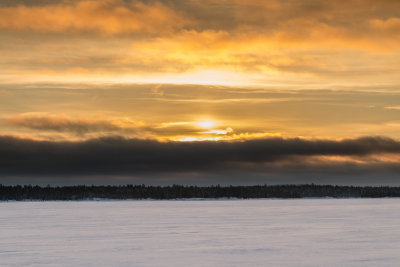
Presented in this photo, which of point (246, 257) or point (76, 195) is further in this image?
point (76, 195)

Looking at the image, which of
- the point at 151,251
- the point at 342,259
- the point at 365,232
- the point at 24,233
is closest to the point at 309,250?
the point at 342,259

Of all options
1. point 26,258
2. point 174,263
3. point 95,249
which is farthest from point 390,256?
point 26,258

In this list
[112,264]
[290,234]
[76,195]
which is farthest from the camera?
[76,195]

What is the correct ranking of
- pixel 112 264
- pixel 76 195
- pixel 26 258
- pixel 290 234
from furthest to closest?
1. pixel 76 195
2. pixel 290 234
3. pixel 26 258
4. pixel 112 264

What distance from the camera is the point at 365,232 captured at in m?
36.5

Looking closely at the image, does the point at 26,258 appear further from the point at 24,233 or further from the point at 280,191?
the point at 280,191

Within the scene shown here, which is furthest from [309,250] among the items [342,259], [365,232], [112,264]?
[365,232]

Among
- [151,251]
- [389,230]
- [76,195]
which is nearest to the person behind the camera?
[151,251]

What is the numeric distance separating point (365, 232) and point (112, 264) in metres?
19.1

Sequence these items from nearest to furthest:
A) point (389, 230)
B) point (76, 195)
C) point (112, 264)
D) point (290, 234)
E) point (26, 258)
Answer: point (112, 264)
point (26, 258)
point (290, 234)
point (389, 230)
point (76, 195)

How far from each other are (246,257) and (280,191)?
505 feet

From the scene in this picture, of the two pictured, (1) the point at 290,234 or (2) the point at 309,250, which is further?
(1) the point at 290,234

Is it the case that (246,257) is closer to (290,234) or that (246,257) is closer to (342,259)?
(342,259)

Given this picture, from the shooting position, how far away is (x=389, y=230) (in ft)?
124
